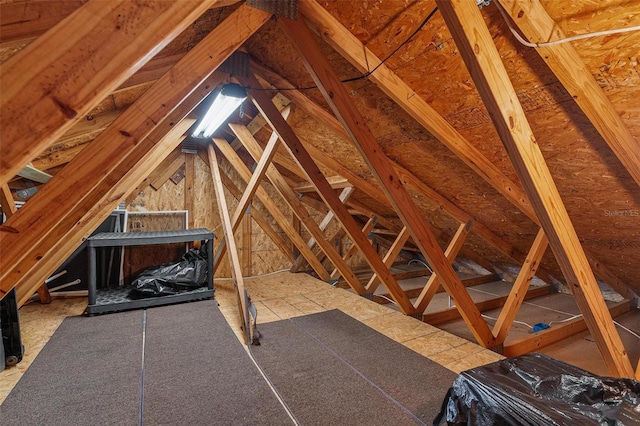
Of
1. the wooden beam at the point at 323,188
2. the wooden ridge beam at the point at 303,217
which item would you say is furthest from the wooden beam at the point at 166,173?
the wooden beam at the point at 323,188

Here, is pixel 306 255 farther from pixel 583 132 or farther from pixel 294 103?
pixel 583 132

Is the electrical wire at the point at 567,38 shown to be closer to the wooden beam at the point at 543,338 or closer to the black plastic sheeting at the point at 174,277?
the wooden beam at the point at 543,338

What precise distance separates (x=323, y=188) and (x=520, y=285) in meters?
1.74

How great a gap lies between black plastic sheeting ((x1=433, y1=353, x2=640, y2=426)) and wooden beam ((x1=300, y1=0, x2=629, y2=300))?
3.17 feet

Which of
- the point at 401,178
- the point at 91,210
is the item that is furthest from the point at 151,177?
the point at 401,178

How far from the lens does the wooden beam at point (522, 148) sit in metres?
1.15

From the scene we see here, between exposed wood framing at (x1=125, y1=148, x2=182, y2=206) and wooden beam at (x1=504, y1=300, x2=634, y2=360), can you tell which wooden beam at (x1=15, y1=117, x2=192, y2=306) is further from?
wooden beam at (x1=504, y1=300, x2=634, y2=360)

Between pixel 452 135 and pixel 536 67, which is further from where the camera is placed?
pixel 452 135

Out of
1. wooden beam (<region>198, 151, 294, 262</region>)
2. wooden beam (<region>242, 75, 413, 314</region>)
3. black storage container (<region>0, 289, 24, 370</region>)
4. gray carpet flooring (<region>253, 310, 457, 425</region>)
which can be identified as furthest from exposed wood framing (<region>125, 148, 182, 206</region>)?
gray carpet flooring (<region>253, 310, 457, 425</region>)

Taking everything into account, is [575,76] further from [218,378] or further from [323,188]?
[218,378]

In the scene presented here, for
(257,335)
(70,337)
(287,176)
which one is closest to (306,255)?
(287,176)

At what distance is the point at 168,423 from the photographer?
1456 millimetres

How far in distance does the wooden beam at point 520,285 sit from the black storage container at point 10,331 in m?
3.35

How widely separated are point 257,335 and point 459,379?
152 cm
